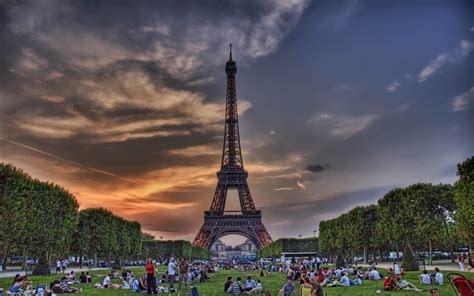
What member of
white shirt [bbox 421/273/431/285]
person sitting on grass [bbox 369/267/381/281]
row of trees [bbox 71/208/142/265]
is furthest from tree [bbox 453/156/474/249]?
row of trees [bbox 71/208/142/265]

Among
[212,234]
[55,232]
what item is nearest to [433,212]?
[55,232]

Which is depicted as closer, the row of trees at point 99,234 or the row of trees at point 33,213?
the row of trees at point 33,213

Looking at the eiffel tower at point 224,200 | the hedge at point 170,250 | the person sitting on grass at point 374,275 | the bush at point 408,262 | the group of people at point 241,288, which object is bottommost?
the group of people at point 241,288

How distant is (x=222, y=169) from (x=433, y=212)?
224ft

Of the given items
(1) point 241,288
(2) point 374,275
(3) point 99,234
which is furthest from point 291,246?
(1) point 241,288

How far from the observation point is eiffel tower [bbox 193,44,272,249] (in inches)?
4537

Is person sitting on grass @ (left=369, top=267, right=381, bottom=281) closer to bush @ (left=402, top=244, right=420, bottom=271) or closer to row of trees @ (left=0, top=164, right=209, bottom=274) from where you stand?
bush @ (left=402, top=244, right=420, bottom=271)

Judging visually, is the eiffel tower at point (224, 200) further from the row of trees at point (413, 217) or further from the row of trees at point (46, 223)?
the row of trees at point (413, 217)

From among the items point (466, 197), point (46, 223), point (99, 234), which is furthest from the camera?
point (99, 234)

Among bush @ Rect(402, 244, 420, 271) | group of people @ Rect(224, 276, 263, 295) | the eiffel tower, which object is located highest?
the eiffel tower

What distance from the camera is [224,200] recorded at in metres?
120

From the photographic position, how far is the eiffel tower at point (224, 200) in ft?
378

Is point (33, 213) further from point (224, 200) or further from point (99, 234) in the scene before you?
point (224, 200)

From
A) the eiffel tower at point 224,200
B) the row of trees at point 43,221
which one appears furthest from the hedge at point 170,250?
the row of trees at point 43,221
